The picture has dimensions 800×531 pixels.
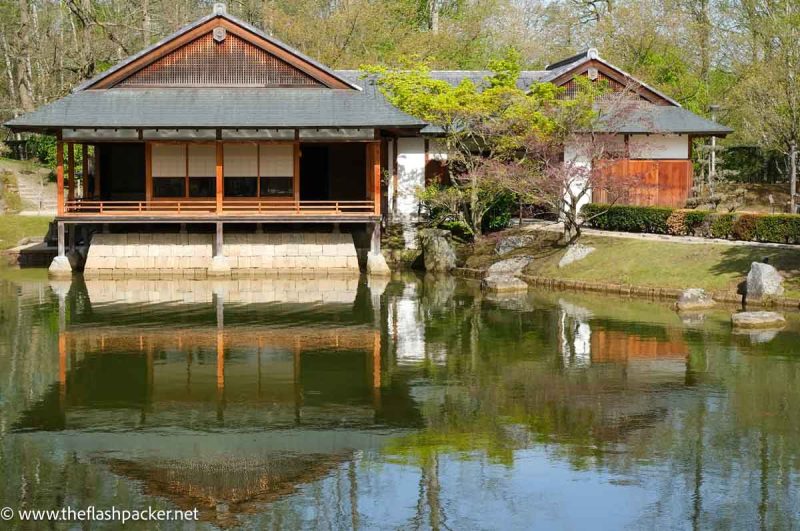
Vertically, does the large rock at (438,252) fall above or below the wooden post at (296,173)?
below

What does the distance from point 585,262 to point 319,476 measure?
21345 millimetres

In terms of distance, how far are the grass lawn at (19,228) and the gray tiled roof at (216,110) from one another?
8396 mm

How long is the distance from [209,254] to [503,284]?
10518 millimetres

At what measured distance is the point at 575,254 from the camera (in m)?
35.5

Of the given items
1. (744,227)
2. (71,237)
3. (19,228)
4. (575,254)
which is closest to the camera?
(744,227)

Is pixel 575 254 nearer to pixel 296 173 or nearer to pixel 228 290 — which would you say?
pixel 296 173

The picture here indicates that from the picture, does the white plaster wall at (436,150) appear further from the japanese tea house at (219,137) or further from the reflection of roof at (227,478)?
the reflection of roof at (227,478)

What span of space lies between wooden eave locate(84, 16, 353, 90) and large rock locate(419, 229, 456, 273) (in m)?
6.23

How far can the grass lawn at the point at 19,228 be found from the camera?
1687 inches

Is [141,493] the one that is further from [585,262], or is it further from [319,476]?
[585,262]

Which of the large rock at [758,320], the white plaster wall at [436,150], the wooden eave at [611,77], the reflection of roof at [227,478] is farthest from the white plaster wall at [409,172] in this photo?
the reflection of roof at [227,478]

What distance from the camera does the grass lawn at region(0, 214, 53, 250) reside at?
42.8 meters

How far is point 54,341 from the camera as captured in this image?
24.8 m

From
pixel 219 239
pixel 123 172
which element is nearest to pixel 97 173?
pixel 123 172
